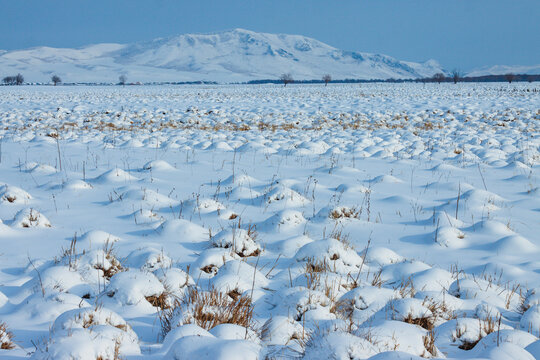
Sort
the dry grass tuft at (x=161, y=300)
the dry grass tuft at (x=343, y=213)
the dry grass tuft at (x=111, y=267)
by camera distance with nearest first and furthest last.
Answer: the dry grass tuft at (x=161, y=300)
the dry grass tuft at (x=111, y=267)
the dry grass tuft at (x=343, y=213)

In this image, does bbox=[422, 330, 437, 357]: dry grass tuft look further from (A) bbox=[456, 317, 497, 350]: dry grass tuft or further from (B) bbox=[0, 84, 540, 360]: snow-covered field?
(A) bbox=[456, 317, 497, 350]: dry grass tuft

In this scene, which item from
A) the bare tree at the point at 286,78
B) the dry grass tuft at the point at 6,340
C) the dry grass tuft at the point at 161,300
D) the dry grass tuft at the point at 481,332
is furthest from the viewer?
the bare tree at the point at 286,78

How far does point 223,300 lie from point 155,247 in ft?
4.78

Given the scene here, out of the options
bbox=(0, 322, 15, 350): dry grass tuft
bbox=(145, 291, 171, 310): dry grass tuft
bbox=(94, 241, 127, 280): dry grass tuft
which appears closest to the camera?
A: bbox=(0, 322, 15, 350): dry grass tuft

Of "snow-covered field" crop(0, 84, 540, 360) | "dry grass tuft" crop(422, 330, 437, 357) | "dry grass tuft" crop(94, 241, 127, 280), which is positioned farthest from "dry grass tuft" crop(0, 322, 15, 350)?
"dry grass tuft" crop(422, 330, 437, 357)

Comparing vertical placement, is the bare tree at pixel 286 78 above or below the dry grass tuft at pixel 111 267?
above

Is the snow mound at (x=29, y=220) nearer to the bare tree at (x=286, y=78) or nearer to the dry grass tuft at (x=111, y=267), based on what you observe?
the dry grass tuft at (x=111, y=267)

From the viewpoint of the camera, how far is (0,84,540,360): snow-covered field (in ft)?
6.72

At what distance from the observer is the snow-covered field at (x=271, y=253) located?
2.05 meters

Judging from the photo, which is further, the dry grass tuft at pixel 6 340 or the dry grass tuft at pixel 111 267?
the dry grass tuft at pixel 111 267

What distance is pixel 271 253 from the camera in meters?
3.66

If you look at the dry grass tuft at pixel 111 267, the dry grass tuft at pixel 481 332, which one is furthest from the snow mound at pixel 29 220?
the dry grass tuft at pixel 481 332

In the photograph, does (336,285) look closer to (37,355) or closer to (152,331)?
(152,331)

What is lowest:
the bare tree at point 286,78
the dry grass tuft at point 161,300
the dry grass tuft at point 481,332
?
the dry grass tuft at point 161,300
